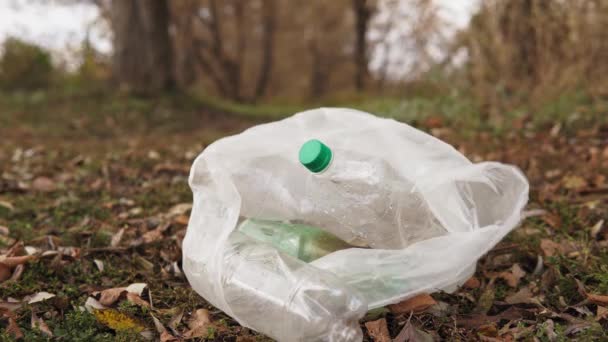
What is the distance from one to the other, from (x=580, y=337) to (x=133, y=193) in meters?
2.11

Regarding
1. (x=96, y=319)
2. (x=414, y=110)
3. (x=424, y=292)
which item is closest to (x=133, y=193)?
(x=96, y=319)

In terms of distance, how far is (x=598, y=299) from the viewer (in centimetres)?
146

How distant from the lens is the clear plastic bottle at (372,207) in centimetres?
162

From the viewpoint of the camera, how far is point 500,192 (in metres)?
1.72

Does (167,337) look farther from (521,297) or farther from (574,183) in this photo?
(574,183)

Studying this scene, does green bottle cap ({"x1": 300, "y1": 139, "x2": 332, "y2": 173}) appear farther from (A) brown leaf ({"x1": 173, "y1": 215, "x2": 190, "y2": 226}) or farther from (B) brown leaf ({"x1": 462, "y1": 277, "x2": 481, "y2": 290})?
(A) brown leaf ({"x1": 173, "y1": 215, "x2": 190, "y2": 226})

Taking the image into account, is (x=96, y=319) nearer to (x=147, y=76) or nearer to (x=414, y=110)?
(x=414, y=110)

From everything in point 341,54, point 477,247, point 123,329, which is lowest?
point 341,54

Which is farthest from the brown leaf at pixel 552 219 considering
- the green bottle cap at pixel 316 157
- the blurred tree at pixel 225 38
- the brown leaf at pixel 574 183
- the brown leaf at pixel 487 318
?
the blurred tree at pixel 225 38

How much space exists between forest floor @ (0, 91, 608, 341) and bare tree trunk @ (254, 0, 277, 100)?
12.8 meters

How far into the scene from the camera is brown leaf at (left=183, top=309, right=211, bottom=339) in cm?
143

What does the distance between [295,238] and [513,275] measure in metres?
0.69

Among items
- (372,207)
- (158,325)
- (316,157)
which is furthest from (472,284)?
(158,325)

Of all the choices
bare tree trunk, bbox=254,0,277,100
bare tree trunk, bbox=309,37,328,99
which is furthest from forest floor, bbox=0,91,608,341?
bare tree trunk, bbox=309,37,328,99
